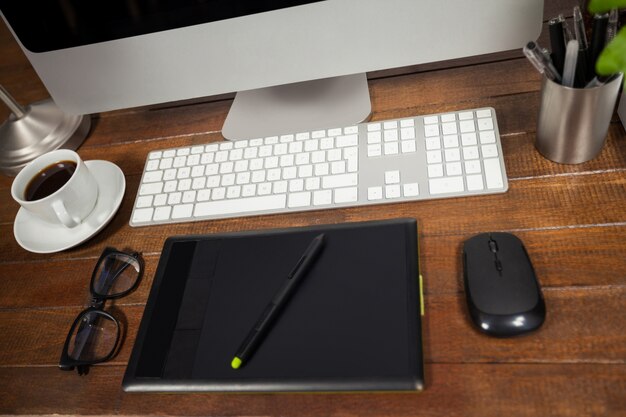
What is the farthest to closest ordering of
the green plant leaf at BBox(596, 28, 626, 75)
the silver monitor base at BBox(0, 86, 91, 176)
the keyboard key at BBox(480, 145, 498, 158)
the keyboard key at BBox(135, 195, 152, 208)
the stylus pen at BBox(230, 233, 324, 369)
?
the silver monitor base at BBox(0, 86, 91, 176)
the keyboard key at BBox(135, 195, 152, 208)
the keyboard key at BBox(480, 145, 498, 158)
the stylus pen at BBox(230, 233, 324, 369)
the green plant leaf at BBox(596, 28, 626, 75)

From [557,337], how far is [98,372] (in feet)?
1.67

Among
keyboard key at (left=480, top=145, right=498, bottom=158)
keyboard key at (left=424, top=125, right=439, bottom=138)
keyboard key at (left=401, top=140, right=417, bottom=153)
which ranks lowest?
keyboard key at (left=401, top=140, right=417, bottom=153)

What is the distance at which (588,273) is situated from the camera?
0.56 m

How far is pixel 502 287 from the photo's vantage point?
0.53 m

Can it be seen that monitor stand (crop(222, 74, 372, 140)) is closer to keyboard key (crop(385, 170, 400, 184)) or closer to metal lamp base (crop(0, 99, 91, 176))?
keyboard key (crop(385, 170, 400, 184))

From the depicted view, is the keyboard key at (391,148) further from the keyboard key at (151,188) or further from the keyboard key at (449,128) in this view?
the keyboard key at (151,188)

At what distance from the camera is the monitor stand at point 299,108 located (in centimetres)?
80

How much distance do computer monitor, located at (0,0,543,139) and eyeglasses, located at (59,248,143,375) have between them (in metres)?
0.26

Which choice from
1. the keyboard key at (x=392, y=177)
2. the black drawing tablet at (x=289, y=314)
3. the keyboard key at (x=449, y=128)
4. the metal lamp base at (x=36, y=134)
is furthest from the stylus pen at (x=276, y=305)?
the metal lamp base at (x=36, y=134)

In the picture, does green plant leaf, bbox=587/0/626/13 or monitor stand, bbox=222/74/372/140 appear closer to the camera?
green plant leaf, bbox=587/0/626/13

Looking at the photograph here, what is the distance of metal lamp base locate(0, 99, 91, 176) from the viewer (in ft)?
3.02

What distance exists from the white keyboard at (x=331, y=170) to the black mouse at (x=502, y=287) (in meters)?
0.10

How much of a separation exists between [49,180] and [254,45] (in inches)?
13.9

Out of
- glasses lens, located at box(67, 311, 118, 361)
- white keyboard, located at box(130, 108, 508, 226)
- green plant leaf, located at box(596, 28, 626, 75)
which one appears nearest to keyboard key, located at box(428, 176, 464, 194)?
white keyboard, located at box(130, 108, 508, 226)
